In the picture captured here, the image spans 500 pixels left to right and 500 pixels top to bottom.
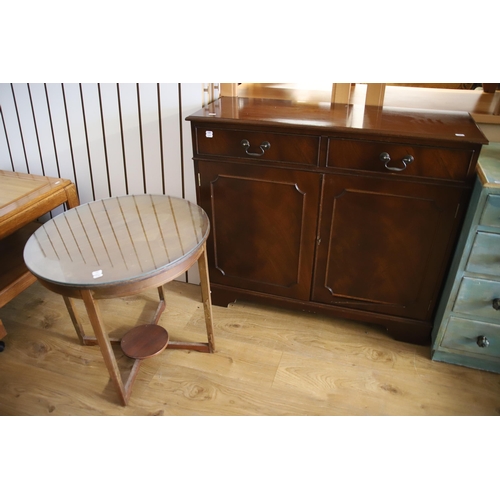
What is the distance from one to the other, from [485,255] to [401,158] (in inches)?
18.6

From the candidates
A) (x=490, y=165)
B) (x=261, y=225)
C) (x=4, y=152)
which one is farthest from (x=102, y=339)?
(x=4, y=152)

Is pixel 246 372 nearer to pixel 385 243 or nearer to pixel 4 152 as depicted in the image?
pixel 385 243

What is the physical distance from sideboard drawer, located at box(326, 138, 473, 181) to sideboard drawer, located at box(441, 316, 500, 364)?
1.97 ft

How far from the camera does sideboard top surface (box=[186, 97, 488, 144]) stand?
149 centimetres

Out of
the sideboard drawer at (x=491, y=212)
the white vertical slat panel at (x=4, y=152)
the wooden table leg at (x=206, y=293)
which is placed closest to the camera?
the sideboard drawer at (x=491, y=212)

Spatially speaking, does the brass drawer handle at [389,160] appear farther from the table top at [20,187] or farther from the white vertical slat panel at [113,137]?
the table top at [20,187]

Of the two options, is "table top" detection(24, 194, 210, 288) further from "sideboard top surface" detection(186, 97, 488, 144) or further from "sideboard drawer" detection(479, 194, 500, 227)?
"sideboard drawer" detection(479, 194, 500, 227)

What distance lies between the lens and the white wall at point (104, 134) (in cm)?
197

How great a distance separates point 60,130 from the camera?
87.4 inches

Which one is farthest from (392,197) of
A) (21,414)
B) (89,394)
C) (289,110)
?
(21,414)

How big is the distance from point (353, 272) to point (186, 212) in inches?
30.1

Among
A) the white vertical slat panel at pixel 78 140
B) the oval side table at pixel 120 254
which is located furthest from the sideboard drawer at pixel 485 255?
the white vertical slat panel at pixel 78 140

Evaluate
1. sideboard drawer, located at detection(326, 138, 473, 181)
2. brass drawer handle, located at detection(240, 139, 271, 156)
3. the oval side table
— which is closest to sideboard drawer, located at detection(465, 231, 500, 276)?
sideboard drawer, located at detection(326, 138, 473, 181)

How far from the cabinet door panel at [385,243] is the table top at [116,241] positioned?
22.5 inches
